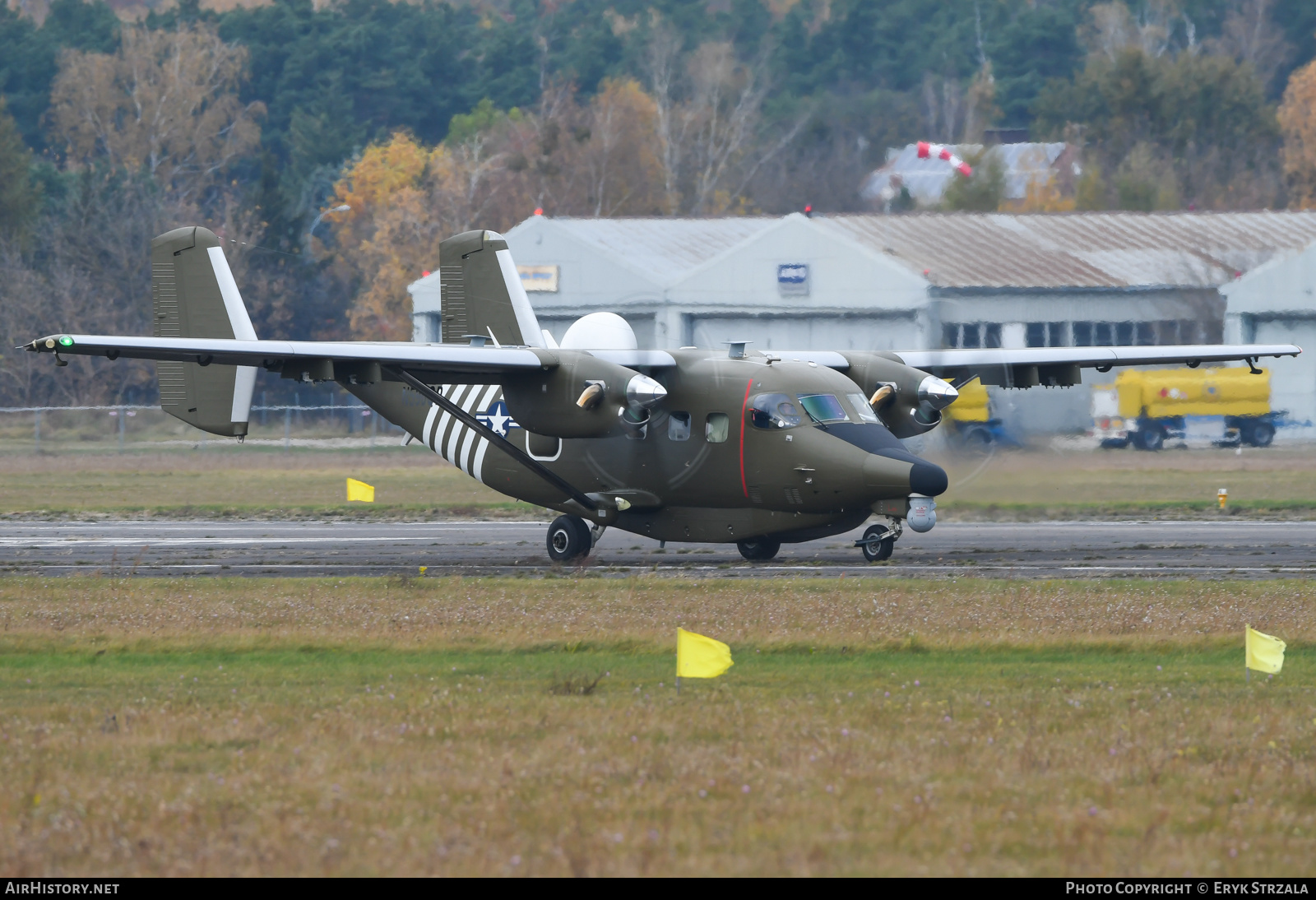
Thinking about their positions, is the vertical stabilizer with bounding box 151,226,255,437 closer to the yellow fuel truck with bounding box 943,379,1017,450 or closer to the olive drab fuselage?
the olive drab fuselage

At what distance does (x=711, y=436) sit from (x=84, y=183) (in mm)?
67629

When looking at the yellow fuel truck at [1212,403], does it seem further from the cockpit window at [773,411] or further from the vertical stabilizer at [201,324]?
the vertical stabilizer at [201,324]

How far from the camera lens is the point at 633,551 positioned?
28.5 m

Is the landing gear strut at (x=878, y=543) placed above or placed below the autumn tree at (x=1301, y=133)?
Result: below

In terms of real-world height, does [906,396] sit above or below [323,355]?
below

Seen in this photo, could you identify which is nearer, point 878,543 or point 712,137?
point 878,543

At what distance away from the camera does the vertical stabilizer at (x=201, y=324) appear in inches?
1115

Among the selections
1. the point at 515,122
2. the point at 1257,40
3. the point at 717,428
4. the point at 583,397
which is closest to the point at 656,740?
the point at 583,397

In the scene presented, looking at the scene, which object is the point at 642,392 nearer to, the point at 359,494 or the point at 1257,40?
the point at 359,494

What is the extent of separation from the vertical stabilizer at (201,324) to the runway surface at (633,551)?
7.87 feet

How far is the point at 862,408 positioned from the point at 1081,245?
40445mm

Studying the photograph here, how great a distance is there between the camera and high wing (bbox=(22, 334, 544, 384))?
76.3 feet

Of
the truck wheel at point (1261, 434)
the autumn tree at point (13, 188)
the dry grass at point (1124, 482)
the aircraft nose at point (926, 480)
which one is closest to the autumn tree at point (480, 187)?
the autumn tree at point (13, 188)

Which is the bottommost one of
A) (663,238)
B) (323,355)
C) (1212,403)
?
(1212,403)
